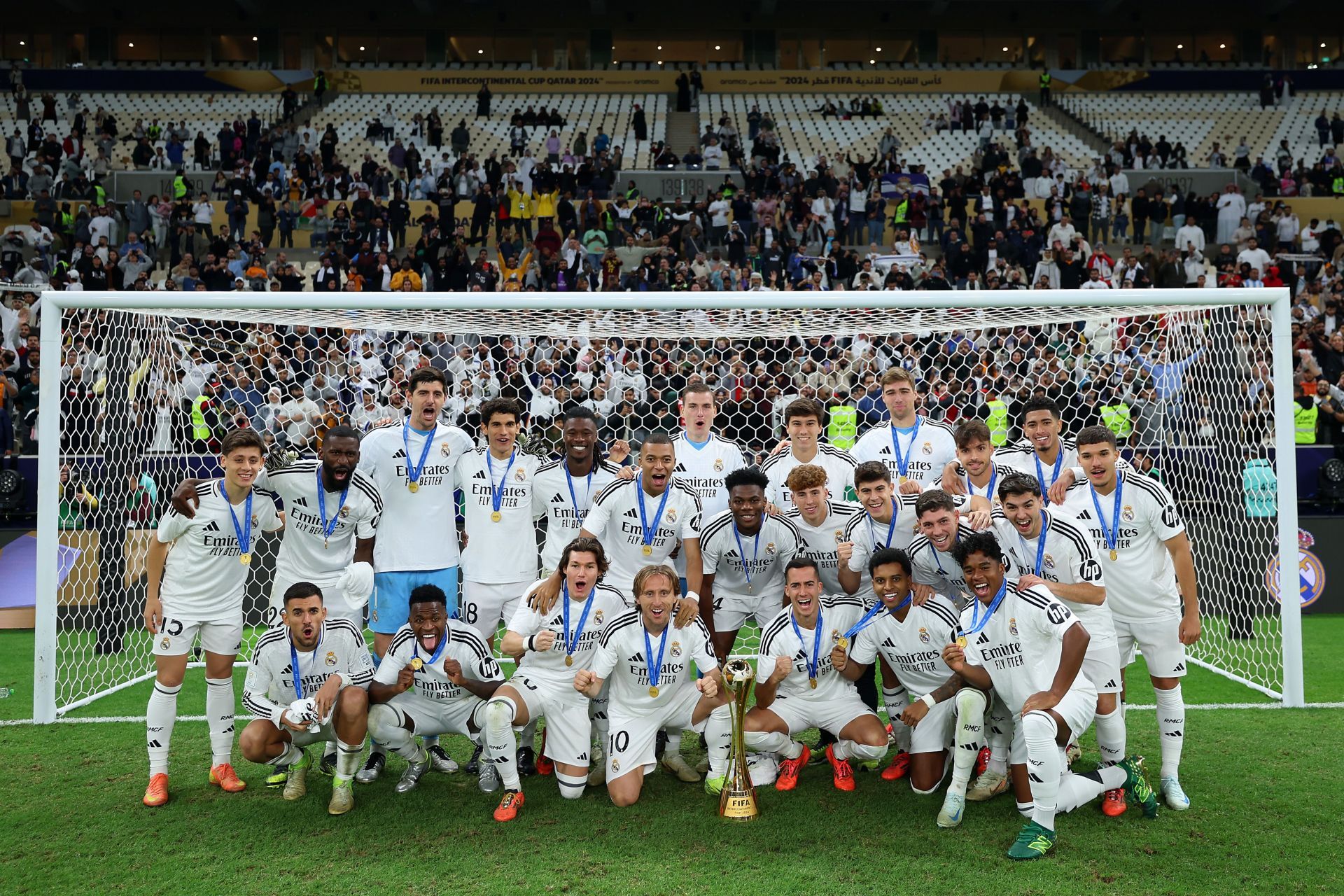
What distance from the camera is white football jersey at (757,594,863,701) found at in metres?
5.49

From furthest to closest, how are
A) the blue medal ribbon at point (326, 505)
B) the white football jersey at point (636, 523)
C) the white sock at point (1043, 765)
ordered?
the white football jersey at point (636, 523) < the blue medal ribbon at point (326, 505) < the white sock at point (1043, 765)

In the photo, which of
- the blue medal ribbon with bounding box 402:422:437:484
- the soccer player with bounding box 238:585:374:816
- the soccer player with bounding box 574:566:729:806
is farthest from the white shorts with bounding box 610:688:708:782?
the blue medal ribbon with bounding box 402:422:437:484

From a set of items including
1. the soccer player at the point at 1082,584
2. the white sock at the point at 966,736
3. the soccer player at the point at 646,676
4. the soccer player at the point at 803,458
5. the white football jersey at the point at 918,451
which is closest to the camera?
the white sock at the point at 966,736

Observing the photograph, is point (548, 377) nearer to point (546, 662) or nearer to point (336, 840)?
point (546, 662)

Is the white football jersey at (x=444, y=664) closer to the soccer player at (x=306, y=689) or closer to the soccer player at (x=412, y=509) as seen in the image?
the soccer player at (x=306, y=689)

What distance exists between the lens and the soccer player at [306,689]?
17.1 feet

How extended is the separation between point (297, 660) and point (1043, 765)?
11.7ft

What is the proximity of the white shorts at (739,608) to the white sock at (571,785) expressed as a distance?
122 centimetres

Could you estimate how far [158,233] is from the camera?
19.6 metres

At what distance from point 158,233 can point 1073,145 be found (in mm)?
19887

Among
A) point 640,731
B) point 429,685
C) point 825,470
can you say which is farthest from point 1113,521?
point 429,685

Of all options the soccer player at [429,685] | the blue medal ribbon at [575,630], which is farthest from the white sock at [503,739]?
the blue medal ribbon at [575,630]

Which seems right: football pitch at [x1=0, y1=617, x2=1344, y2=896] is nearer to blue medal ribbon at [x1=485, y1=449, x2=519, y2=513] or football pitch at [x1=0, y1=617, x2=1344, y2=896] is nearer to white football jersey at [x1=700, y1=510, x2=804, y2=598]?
white football jersey at [x1=700, y1=510, x2=804, y2=598]

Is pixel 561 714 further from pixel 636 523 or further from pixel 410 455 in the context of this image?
pixel 410 455
